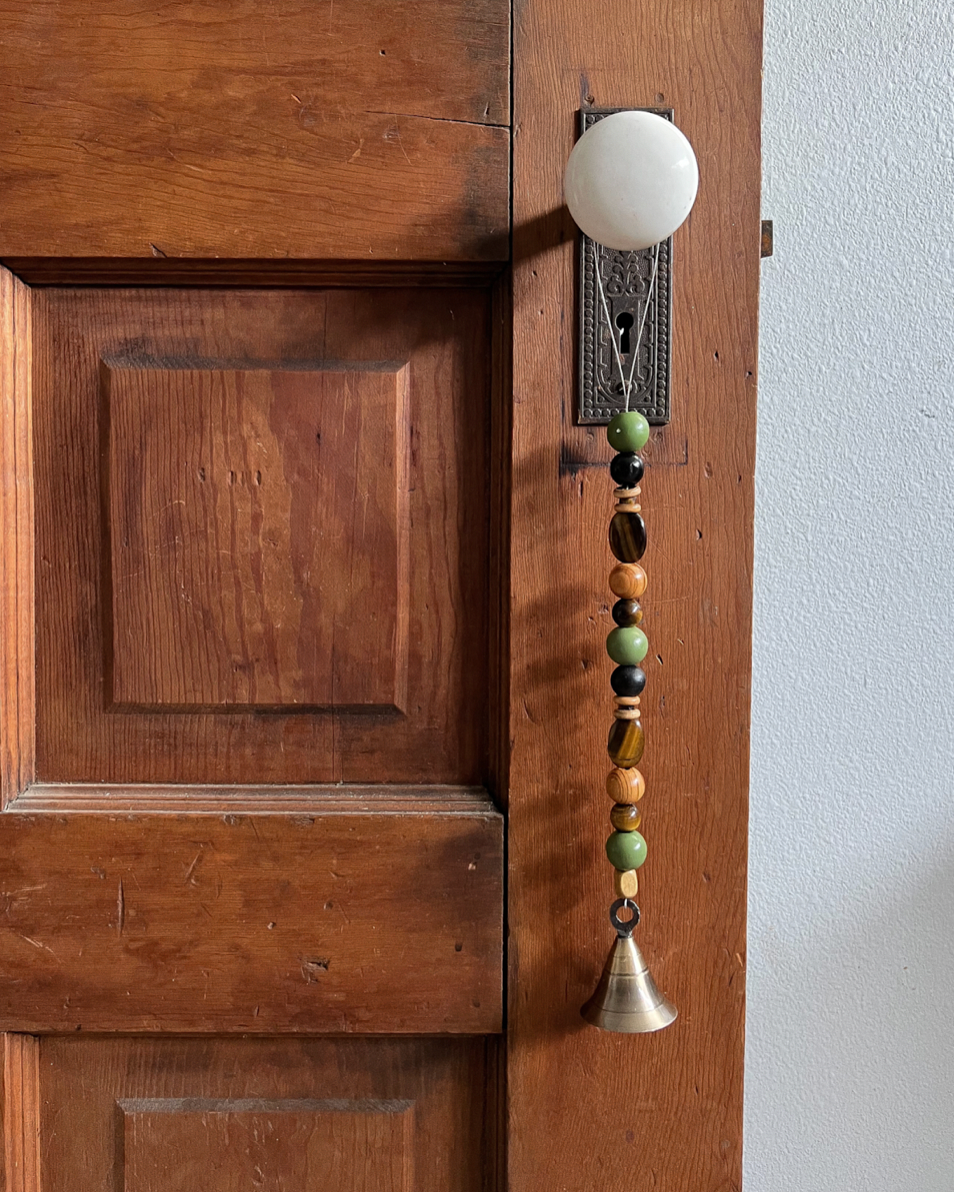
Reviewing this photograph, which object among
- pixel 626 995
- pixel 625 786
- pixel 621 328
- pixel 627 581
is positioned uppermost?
pixel 621 328

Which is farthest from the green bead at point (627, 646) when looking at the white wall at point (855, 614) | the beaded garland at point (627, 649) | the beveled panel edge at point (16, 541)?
the beveled panel edge at point (16, 541)

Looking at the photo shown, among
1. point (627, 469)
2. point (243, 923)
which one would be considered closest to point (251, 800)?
point (243, 923)

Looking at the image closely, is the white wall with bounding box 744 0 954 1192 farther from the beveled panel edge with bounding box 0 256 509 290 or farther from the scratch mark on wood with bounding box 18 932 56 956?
the scratch mark on wood with bounding box 18 932 56 956

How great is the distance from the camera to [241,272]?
0.53m

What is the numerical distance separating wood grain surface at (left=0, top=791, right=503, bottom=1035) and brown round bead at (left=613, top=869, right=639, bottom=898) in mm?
71

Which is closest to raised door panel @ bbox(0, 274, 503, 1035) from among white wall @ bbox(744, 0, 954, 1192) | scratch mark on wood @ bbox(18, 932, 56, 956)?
scratch mark on wood @ bbox(18, 932, 56, 956)

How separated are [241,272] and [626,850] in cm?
40

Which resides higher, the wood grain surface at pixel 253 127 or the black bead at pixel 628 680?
the wood grain surface at pixel 253 127

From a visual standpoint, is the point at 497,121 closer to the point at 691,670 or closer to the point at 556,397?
the point at 556,397

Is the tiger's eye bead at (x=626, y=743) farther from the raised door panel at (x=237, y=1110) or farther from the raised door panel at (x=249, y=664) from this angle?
the raised door panel at (x=237, y=1110)

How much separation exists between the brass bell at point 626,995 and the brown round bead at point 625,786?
6cm

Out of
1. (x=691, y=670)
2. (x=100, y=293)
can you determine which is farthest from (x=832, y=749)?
(x=100, y=293)

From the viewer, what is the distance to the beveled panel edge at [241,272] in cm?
52

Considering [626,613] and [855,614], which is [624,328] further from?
[855,614]
